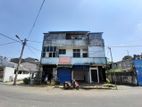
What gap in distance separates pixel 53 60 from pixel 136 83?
13.5 metres

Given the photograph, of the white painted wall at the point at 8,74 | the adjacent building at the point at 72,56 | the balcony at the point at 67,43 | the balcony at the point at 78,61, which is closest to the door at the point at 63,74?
the adjacent building at the point at 72,56

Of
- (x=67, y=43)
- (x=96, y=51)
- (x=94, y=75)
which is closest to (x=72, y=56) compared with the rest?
(x=67, y=43)

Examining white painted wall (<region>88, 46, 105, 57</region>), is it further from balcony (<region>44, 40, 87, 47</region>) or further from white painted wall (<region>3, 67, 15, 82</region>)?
white painted wall (<region>3, 67, 15, 82</region>)

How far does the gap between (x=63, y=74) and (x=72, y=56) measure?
334cm

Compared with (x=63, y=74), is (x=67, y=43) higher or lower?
higher

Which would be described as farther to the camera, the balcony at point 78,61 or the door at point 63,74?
the door at point 63,74

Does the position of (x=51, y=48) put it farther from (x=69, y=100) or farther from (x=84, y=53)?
(x=69, y=100)

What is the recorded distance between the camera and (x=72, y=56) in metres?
25.7

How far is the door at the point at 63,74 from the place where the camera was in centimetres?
2492

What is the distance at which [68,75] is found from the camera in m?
25.0

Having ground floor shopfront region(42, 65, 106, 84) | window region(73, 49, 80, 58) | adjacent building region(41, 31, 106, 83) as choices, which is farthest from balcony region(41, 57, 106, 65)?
window region(73, 49, 80, 58)

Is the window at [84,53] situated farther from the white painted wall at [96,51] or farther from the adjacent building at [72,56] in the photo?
the white painted wall at [96,51]

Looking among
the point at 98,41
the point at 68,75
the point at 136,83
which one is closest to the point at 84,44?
the point at 98,41

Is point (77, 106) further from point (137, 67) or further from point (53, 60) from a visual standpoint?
point (137, 67)
